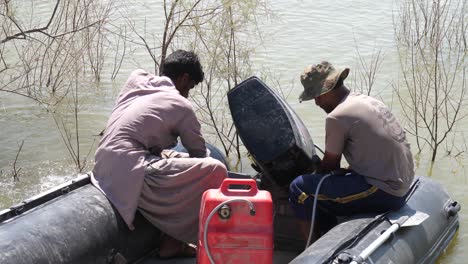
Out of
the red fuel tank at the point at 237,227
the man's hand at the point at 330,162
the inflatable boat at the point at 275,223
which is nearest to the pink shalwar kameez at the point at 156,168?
the inflatable boat at the point at 275,223

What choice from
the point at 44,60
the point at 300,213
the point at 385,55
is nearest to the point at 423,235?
the point at 300,213

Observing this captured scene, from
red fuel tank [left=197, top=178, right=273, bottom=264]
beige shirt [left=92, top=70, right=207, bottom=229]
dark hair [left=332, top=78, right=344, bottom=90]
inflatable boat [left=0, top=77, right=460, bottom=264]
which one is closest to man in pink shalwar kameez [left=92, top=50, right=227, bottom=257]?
beige shirt [left=92, top=70, right=207, bottom=229]

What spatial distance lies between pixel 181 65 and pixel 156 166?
67 cm

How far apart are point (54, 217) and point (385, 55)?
7.23 meters

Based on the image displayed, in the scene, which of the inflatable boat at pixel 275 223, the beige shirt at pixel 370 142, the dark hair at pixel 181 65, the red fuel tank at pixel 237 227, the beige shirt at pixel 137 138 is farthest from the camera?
the dark hair at pixel 181 65

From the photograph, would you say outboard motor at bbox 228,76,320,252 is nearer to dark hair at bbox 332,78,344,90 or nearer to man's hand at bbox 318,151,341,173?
man's hand at bbox 318,151,341,173

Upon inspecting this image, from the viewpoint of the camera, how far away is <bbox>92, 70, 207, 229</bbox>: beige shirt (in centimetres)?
409

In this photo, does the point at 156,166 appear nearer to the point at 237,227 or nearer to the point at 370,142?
the point at 237,227

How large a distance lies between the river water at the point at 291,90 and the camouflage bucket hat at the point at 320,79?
6.89ft

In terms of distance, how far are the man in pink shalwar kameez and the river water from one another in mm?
2437

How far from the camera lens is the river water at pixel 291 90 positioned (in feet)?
24.1

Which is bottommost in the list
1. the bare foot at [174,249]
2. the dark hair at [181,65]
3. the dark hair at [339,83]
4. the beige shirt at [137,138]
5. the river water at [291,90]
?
the river water at [291,90]

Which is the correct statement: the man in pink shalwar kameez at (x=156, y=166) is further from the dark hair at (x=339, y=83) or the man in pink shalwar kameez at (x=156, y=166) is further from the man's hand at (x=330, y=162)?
the dark hair at (x=339, y=83)

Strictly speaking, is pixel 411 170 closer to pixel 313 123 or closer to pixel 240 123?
pixel 240 123
